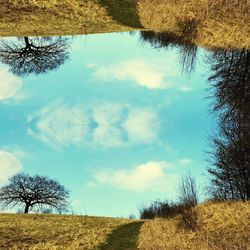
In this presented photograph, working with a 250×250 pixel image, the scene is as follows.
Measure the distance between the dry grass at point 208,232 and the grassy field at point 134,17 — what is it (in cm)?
364

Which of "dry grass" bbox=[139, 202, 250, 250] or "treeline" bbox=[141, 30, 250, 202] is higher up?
"treeline" bbox=[141, 30, 250, 202]

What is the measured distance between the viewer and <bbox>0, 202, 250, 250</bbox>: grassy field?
30.9 feet

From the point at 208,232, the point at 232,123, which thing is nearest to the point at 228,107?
the point at 232,123

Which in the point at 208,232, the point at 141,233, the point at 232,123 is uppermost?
the point at 232,123

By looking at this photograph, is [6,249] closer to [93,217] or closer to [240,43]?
[93,217]

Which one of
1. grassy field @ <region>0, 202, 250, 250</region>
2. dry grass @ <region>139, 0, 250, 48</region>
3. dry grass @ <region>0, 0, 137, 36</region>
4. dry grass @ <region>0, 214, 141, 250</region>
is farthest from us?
dry grass @ <region>139, 0, 250, 48</region>

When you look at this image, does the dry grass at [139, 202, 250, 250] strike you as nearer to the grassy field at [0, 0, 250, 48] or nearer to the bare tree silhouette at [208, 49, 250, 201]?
the bare tree silhouette at [208, 49, 250, 201]

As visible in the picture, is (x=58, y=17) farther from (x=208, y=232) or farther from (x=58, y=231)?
(x=208, y=232)

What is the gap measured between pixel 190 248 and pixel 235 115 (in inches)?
178

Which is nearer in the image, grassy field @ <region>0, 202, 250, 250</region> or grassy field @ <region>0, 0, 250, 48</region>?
grassy field @ <region>0, 202, 250, 250</region>

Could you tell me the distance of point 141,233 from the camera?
33.7ft

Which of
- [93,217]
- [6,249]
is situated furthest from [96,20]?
[6,249]

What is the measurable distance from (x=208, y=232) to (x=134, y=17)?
15.0 feet

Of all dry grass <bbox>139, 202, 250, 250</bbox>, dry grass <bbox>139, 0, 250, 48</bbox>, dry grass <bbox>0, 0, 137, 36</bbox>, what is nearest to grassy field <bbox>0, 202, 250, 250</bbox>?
dry grass <bbox>139, 202, 250, 250</bbox>
